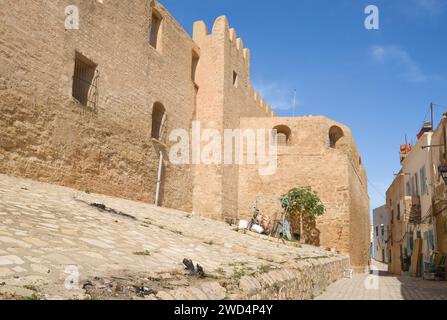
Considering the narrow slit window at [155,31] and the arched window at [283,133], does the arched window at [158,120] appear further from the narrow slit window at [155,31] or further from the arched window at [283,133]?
the arched window at [283,133]

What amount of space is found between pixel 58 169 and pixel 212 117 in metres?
9.64

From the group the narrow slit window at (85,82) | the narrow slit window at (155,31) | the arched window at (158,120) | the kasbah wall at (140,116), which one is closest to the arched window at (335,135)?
the kasbah wall at (140,116)

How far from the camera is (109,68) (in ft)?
44.9

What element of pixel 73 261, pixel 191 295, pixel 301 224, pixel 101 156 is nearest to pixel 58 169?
pixel 101 156

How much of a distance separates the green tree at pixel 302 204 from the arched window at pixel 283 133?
3369mm

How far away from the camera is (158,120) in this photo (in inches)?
674

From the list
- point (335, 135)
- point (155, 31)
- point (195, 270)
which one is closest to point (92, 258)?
point (195, 270)

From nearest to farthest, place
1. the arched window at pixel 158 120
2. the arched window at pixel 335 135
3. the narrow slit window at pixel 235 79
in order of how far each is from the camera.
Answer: the arched window at pixel 158 120 < the narrow slit window at pixel 235 79 < the arched window at pixel 335 135

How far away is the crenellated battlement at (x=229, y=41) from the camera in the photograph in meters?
20.5

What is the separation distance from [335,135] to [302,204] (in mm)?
6026

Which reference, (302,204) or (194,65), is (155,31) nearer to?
(194,65)
